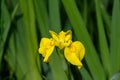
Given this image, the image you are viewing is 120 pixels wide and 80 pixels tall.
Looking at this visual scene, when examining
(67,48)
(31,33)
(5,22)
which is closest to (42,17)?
(31,33)

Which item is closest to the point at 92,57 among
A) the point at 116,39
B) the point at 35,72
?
the point at 116,39

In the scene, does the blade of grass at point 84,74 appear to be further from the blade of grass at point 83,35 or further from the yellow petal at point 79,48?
the yellow petal at point 79,48

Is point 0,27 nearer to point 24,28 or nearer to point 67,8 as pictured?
point 24,28

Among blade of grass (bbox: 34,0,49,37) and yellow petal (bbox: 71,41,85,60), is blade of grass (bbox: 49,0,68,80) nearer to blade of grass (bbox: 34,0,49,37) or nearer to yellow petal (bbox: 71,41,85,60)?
blade of grass (bbox: 34,0,49,37)

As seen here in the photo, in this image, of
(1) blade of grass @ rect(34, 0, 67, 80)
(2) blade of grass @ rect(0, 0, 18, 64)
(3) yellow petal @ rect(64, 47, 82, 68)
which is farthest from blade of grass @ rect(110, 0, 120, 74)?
(2) blade of grass @ rect(0, 0, 18, 64)

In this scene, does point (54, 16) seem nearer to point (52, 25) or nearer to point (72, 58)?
point (52, 25)

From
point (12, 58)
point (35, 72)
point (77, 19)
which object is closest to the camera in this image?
point (77, 19)

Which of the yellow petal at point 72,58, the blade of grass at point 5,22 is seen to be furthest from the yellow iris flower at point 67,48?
the blade of grass at point 5,22
